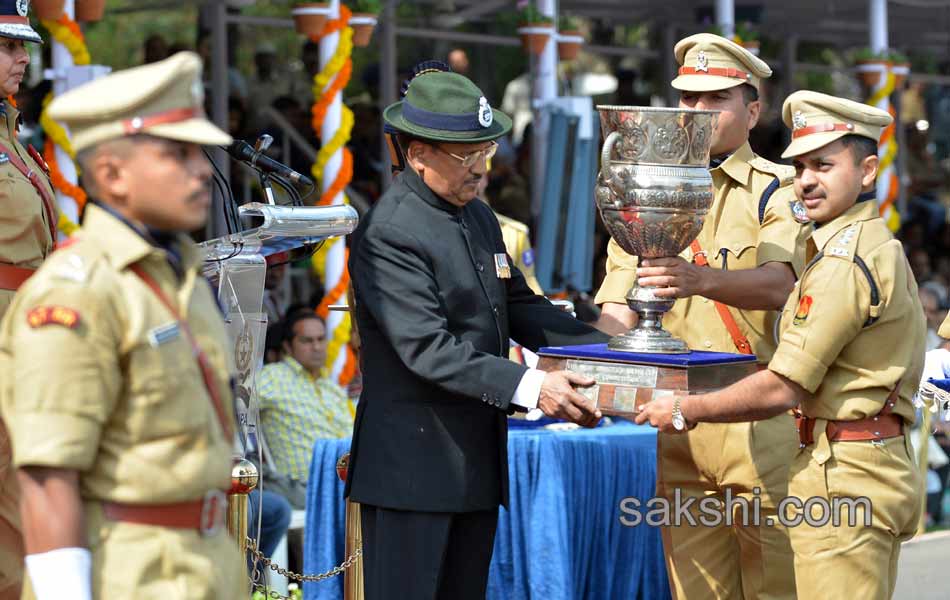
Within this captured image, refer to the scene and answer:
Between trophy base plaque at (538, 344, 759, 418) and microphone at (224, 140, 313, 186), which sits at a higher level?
microphone at (224, 140, 313, 186)

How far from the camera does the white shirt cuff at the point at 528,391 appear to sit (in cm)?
387

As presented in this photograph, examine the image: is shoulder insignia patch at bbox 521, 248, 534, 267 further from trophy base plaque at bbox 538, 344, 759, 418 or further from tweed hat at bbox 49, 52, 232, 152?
tweed hat at bbox 49, 52, 232, 152

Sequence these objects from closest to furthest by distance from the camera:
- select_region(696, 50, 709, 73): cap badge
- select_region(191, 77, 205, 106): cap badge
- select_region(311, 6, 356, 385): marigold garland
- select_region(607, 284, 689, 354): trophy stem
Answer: select_region(191, 77, 205, 106): cap badge → select_region(607, 284, 689, 354): trophy stem → select_region(696, 50, 709, 73): cap badge → select_region(311, 6, 356, 385): marigold garland

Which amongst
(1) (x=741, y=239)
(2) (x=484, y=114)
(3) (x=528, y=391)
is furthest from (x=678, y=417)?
(2) (x=484, y=114)

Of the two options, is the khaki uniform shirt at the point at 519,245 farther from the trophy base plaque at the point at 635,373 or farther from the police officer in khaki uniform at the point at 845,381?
the police officer in khaki uniform at the point at 845,381

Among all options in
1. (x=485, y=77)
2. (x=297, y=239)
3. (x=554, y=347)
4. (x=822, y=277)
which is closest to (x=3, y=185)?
(x=297, y=239)

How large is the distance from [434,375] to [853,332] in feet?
3.48

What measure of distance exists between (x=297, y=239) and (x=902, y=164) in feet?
39.9

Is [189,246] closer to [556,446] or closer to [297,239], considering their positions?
[297,239]

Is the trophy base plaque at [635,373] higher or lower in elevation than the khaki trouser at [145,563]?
lower

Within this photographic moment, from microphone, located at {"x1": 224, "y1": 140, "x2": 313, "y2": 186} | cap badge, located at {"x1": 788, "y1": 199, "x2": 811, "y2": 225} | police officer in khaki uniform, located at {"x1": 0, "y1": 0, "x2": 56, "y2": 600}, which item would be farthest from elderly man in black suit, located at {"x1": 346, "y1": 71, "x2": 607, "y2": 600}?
police officer in khaki uniform, located at {"x1": 0, "y1": 0, "x2": 56, "y2": 600}

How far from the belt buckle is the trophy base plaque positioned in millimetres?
1525

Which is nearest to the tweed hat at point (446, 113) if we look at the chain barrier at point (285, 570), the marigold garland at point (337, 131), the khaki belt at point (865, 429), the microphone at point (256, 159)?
the microphone at point (256, 159)

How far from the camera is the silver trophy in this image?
4.02m
